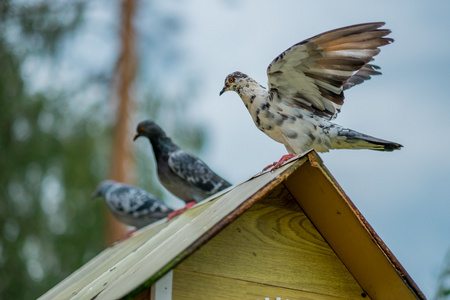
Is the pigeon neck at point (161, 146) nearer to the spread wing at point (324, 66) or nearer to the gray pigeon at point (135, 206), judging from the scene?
the gray pigeon at point (135, 206)

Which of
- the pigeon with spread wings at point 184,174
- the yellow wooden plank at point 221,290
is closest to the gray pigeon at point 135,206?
the pigeon with spread wings at point 184,174

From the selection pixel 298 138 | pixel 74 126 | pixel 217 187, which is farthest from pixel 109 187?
pixel 298 138

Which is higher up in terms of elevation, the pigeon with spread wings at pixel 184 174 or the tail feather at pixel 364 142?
the tail feather at pixel 364 142

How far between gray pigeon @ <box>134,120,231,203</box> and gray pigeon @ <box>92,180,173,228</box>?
499 millimetres

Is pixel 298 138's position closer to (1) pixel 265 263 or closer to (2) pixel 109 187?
(1) pixel 265 263

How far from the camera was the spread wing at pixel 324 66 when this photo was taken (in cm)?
316

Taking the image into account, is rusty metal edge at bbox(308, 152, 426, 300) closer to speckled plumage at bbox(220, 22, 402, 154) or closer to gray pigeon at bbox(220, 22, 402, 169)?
gray pigeon at bbox(220, 22, 402, 169)

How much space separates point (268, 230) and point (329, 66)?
960 mm

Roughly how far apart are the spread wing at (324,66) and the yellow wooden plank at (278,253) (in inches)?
29.1

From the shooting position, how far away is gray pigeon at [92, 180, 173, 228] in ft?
21.7

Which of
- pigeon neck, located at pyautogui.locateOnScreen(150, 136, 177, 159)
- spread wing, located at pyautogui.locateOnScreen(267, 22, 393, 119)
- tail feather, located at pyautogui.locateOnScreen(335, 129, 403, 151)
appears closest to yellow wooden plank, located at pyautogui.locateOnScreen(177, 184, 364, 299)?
tail feather, located at pyautogui.locateOnScreen(335, 129, 403, 151)

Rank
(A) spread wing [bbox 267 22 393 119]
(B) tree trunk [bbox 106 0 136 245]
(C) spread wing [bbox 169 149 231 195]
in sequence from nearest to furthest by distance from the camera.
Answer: (A) spread wing [bbox 267 22 393 119]
(C) spread wing [bbox 169 149 231 195]
(B) tree trunk [bbox 106 0 136 245]

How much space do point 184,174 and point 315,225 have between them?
302 cm

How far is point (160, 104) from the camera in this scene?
10.1 meters
